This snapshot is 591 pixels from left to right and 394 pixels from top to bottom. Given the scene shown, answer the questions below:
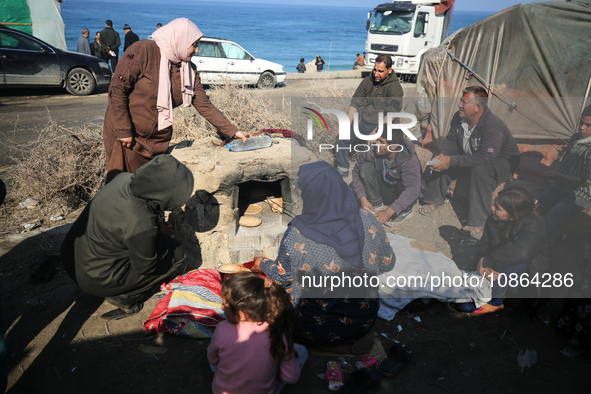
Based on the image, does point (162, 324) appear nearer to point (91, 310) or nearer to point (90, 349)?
point (90, 349)

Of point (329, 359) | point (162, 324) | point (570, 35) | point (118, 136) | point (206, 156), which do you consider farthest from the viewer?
point (570, 35)

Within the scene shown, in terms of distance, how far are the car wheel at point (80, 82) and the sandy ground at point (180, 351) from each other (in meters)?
8.05

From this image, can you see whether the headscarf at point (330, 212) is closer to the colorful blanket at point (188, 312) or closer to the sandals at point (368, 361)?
the sandals at point (368, 361)

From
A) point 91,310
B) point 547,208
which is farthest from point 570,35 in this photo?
point 91,310

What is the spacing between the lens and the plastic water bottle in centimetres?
384

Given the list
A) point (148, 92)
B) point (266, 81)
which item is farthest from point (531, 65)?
point (266, 81)

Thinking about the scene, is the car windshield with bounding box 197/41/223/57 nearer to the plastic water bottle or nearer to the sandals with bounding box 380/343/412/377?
the plastic water bottle

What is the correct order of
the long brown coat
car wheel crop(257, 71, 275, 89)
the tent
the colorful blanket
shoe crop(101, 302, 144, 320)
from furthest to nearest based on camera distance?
car wheel crop(257, 71, 275, 89) → the tent → the long brown coat → shoe crop(101, 302, 144, 320) → the colorful blanket

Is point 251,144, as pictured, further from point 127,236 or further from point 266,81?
point 266,81

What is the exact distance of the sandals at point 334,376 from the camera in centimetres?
245

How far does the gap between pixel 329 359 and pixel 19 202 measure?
4276 mm

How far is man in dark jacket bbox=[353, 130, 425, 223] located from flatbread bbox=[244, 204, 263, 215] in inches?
41.9

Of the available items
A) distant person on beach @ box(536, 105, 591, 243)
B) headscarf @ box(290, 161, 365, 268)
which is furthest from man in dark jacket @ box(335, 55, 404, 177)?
headscarf @ box(290, 161, 365, 268)

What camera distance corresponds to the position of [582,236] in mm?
3271
